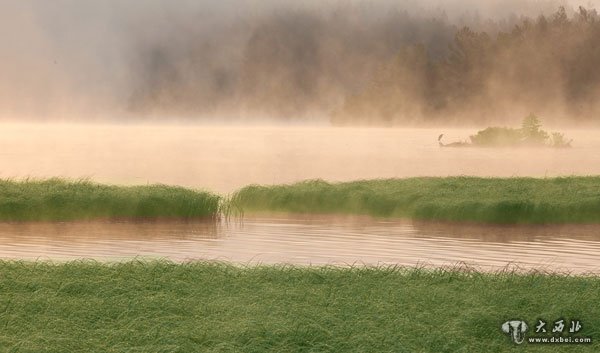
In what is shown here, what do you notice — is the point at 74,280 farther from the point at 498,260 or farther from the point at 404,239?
the point at 404,239

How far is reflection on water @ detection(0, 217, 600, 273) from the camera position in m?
15.4

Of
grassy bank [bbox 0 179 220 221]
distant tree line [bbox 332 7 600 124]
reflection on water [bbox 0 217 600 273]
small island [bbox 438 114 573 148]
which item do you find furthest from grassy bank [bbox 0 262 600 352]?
distant tree line [bbox 332 7 600 124]

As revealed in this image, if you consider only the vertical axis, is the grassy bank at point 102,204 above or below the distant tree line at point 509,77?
below

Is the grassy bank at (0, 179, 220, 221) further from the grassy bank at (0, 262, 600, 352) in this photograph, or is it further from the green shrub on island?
the green shrub on island

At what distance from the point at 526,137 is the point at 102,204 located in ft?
74.7

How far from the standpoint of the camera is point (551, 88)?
155 feet

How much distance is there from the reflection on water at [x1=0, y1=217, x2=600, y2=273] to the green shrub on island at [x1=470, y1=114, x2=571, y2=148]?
1782 centimetres

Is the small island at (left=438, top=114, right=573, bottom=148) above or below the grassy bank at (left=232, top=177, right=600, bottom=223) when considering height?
above

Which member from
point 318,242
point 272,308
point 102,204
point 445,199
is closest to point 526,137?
point 445,199

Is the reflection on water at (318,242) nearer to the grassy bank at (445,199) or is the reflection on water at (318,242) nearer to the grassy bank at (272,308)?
the grassy bank at (445,199)

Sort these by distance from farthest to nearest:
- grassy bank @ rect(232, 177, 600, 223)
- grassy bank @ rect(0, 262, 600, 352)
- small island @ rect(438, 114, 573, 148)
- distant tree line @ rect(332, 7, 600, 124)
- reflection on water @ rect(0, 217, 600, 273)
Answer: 1. distant tree line @ rect(332, 7, 600, 124)
2. small island @ rect(438, 114, 573, 148)
3. grassy bank @ rect(232, 177, 600, 223)
4. reflection on water @ rect(0, 217, 600, 273)
5. grassy bank @ rect(0, 262, 600, 352)

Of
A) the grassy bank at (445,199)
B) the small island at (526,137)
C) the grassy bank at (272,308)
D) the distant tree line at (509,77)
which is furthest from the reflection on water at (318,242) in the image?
the distant tree line at (509,77)

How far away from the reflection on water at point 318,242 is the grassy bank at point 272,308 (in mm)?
1907

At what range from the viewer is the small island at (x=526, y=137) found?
38688 millimetres
